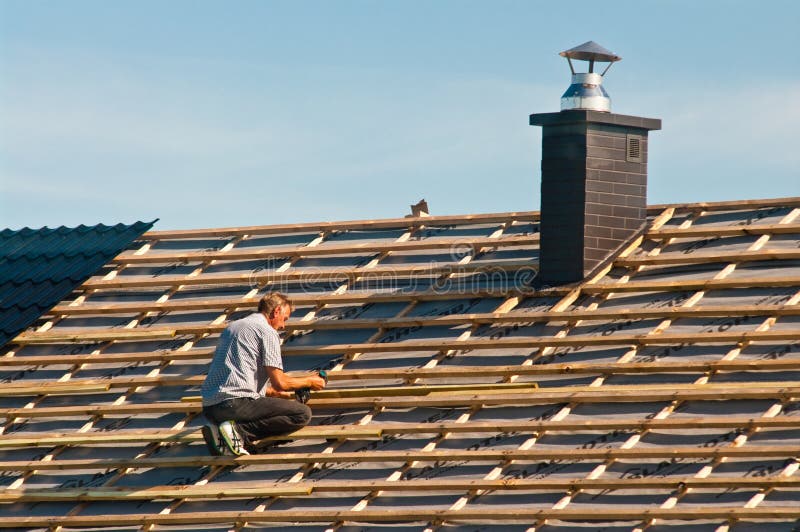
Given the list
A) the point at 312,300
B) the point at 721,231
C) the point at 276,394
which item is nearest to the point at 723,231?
the point at 721,231

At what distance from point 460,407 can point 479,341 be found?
37.5 inches

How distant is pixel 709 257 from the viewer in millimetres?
12477

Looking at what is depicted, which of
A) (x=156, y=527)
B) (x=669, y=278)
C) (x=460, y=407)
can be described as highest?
(x=669, y=278)

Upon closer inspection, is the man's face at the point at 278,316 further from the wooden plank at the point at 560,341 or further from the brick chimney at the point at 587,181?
the brick chimney at the point at 587,181

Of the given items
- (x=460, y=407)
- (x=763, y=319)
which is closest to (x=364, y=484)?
(x=460, y=407)

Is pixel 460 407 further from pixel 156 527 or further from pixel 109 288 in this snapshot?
pixel 109 288

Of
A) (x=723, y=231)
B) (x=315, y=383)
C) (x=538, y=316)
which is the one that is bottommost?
(x=315, y=383)

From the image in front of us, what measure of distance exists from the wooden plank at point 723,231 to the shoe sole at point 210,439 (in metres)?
4.58

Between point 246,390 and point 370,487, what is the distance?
1347 mm

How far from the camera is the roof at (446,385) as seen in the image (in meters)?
10.4

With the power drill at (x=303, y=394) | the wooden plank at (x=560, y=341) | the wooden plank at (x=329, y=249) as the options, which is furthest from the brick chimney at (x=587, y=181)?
the power drill at (x=303, y=394)

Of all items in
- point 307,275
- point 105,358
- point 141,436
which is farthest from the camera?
point 307,275

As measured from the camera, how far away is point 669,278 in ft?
41.1

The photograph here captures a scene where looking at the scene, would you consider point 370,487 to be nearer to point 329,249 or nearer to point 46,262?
point 329,249
